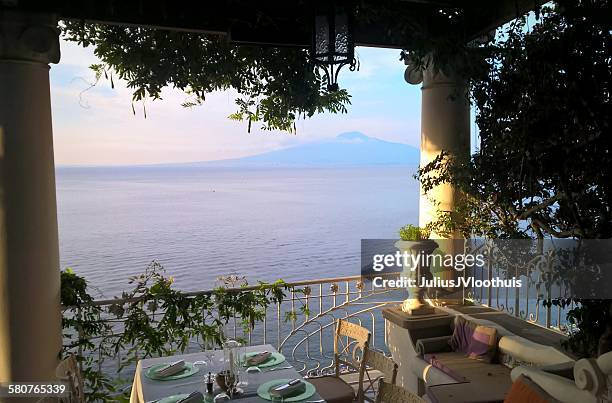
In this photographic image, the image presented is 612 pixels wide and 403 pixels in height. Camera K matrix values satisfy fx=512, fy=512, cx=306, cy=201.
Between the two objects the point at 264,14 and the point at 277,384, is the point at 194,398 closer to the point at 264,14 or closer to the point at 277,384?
the point at 277,384

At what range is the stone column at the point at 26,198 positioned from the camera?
2.90 metres

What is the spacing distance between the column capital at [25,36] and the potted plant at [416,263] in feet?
9.46

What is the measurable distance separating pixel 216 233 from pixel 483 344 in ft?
57.6

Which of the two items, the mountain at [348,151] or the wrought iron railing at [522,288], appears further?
the mountain at [348,151]

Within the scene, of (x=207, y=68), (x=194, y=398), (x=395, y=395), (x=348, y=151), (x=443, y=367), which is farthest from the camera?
(x=348, y=151)

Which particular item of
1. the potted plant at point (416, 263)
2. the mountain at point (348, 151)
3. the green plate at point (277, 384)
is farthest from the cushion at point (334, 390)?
the mountain at point (348, 151)

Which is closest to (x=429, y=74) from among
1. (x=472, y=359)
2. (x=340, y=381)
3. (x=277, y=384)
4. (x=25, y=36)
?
(x=472, y=359)

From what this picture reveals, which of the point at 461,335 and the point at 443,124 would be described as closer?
the point at 461,335

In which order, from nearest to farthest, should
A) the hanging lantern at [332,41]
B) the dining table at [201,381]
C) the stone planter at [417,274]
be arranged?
1. the hanging lantern at [332,41]
2. the dining table at [201,381]
3. the stone planter at [417,274]

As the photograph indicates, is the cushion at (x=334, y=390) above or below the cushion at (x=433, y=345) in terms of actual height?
below

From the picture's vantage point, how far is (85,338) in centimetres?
352

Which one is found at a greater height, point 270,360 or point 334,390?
point 270,360

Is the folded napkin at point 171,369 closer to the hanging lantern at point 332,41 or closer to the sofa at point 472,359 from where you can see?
the sofa at point 472,359

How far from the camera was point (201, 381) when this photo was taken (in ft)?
9.30
